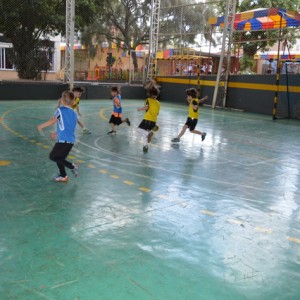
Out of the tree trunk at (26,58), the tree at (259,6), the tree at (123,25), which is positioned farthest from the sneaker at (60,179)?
the tree at (123,25)

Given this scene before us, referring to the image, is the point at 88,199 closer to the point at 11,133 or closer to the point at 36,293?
the point at 36,293

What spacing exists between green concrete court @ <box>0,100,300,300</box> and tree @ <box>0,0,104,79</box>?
13.8 meters

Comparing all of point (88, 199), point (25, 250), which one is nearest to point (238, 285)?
point (25, 250)

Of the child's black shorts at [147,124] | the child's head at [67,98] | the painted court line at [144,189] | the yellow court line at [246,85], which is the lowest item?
the painted court line at [144,189]

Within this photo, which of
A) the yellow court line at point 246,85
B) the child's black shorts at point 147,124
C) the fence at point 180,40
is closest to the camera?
the child's black shorts at point 147,124

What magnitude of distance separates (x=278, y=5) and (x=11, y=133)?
23.3 m

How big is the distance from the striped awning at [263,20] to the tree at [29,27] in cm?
876

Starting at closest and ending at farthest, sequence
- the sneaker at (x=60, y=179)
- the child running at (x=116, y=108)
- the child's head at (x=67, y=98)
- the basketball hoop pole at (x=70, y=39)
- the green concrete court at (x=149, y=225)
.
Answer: the green concrete court at (x=149, y=225), the child's head at (x=67, y=98), the sneaker at (x=60, y=179), the child running at (x=116, y=108), the basketball hoop pole at (x=70, y=39)

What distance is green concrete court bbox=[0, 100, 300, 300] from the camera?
3.15 metres

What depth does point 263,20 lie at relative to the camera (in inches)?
787

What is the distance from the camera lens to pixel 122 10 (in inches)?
1380

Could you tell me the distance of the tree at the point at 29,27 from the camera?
19891 millimetres

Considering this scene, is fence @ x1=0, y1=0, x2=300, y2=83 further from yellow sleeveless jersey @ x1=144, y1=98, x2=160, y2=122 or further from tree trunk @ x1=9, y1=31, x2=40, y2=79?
yellow sleeveless jersey @ x1=144, y1=98, x2=160, y2=122

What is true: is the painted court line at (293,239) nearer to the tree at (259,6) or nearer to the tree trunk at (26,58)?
the tree trunk at (26,58)
